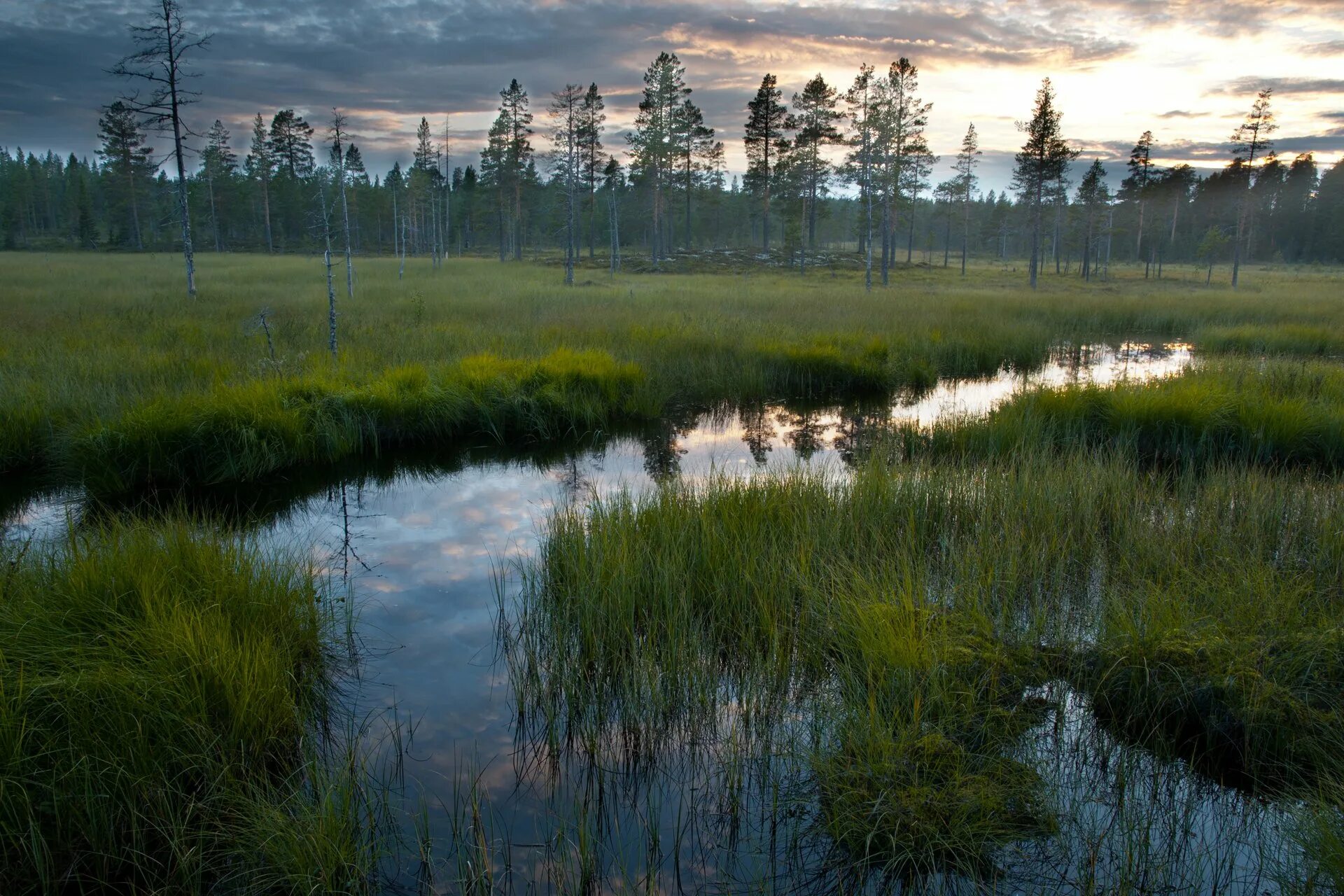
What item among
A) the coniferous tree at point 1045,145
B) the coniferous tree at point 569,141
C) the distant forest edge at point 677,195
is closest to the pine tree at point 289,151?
the distant forest edge at point 677,195

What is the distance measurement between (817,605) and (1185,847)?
2.17 metres

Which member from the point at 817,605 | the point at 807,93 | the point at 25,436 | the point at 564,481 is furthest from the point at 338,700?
the point at 807,93

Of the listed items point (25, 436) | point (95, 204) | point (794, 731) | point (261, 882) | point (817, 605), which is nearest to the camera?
point (261, 882)

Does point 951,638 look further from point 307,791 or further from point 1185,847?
point 307,791

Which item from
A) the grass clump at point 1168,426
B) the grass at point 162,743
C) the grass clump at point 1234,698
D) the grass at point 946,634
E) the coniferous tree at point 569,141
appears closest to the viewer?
the grass at point 162,743

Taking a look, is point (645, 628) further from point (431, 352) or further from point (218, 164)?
point (218, 164)

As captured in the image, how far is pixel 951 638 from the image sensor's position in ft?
13.6

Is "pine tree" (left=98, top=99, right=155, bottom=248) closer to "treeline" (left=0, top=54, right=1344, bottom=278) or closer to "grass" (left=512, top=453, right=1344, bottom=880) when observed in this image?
"treeline" (left=0, top=54, right=1344, bottom=278)

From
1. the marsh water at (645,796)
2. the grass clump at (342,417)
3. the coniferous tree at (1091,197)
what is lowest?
the marsh water at (645,796)

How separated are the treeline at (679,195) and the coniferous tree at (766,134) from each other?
128 millimetres

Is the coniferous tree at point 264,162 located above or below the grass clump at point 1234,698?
above

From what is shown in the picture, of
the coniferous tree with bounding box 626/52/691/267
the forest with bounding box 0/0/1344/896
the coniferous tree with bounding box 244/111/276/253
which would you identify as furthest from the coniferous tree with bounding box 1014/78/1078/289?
the coniferous tree with bounding box 244/111/276/253

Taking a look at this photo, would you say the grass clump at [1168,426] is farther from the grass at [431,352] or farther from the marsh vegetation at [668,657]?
the grass at [431,352]

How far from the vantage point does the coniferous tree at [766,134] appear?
60.1m
